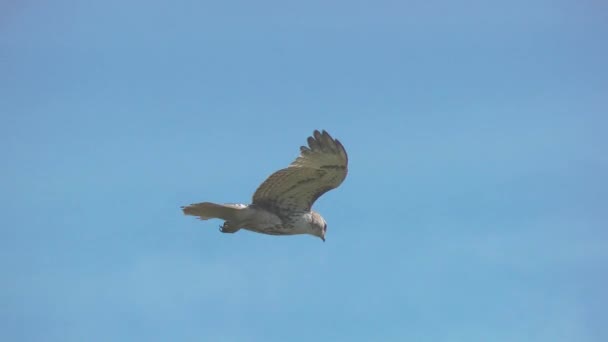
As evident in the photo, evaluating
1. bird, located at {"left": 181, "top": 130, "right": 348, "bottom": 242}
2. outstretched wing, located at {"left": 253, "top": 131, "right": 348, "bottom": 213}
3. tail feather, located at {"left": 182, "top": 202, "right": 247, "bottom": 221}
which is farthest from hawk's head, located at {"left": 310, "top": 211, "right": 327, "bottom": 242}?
tail feather, located at {"left": 182, "top": 202, "right": 247, "bottom": 221}

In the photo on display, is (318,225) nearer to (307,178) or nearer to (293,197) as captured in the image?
(293,197)

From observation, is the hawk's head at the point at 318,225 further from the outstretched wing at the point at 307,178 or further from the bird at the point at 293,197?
the outstretched wing at the point at 307,178

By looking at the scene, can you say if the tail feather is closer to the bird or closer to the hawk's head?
the bird

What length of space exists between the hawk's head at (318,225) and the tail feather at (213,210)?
1.36m

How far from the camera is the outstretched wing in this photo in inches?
632

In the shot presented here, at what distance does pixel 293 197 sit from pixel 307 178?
509 mm

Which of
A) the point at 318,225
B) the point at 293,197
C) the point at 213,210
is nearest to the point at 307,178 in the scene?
the point at 293,197

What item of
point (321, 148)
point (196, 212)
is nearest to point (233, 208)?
point (196, 212)

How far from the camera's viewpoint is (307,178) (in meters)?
16.6

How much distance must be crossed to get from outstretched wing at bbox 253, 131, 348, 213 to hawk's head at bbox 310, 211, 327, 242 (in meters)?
0.23

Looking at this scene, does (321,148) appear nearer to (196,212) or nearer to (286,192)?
(286,192)

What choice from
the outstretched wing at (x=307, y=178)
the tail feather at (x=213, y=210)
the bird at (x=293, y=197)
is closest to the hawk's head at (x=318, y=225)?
the bird at (x=293, y=197)

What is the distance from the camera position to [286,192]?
16.8 m

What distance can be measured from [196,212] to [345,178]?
94.4 inches
